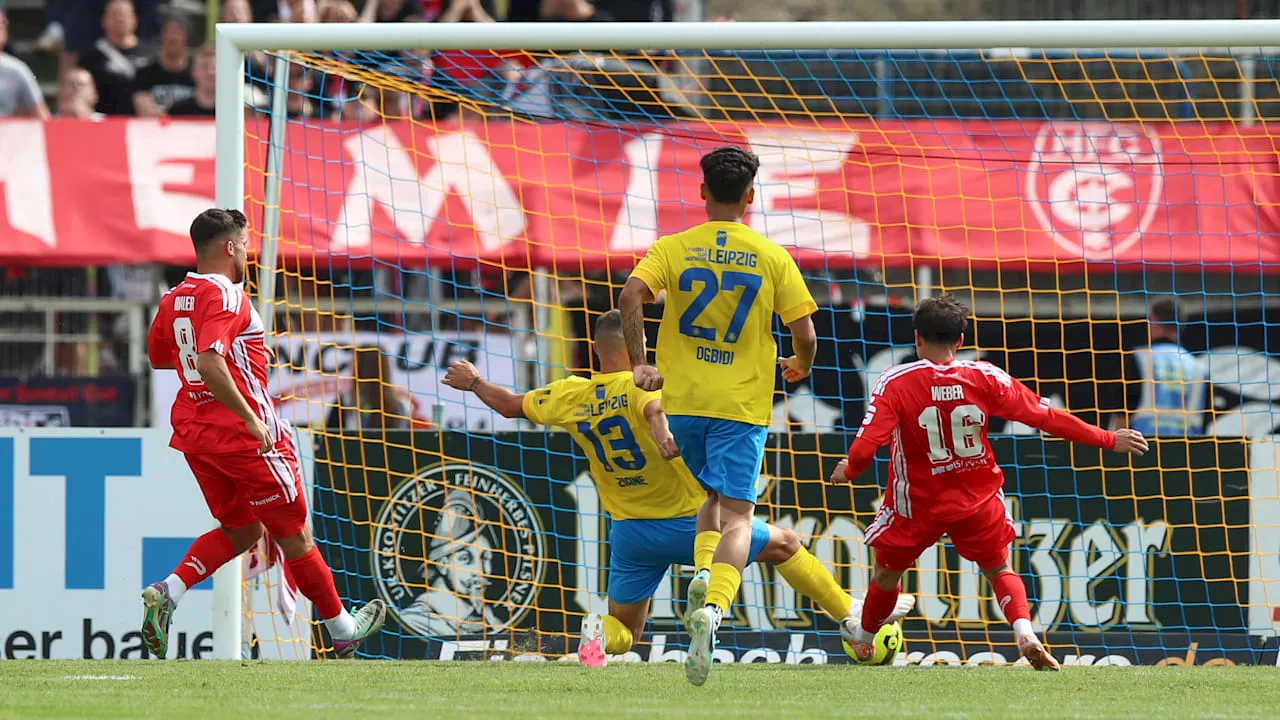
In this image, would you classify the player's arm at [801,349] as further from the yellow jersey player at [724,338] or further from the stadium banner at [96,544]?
the stadium banner at [96,544]

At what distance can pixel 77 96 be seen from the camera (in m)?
11.5

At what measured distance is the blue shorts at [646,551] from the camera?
6125mm

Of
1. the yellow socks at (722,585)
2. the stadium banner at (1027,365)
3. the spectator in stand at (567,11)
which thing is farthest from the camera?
the spectator in stand at (567,11)

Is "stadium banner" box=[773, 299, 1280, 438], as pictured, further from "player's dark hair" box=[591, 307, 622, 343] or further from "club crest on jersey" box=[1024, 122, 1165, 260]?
"player's dark hair" box=[591, 307, 622, 343]

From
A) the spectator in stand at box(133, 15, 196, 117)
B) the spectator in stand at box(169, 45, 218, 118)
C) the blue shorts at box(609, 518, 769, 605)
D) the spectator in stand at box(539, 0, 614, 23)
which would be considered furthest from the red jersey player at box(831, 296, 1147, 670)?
the spectator in stand at box(133, 15, 196, 117)

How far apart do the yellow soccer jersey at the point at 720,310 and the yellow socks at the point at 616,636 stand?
4.12 ft

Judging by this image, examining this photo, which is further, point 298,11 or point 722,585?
point 298,11

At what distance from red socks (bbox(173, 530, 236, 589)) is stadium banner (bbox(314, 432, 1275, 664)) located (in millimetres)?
1351

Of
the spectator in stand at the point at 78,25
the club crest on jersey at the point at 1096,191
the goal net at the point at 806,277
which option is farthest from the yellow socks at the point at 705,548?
the spectator in stand at the point at 78,25

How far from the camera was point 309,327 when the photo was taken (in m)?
10.4

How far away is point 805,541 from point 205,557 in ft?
9.29

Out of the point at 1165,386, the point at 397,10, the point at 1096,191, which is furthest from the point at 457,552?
the point at 397,10

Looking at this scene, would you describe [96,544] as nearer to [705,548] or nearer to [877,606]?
[705,548]

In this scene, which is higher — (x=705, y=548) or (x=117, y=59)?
(x=117, y=59)
